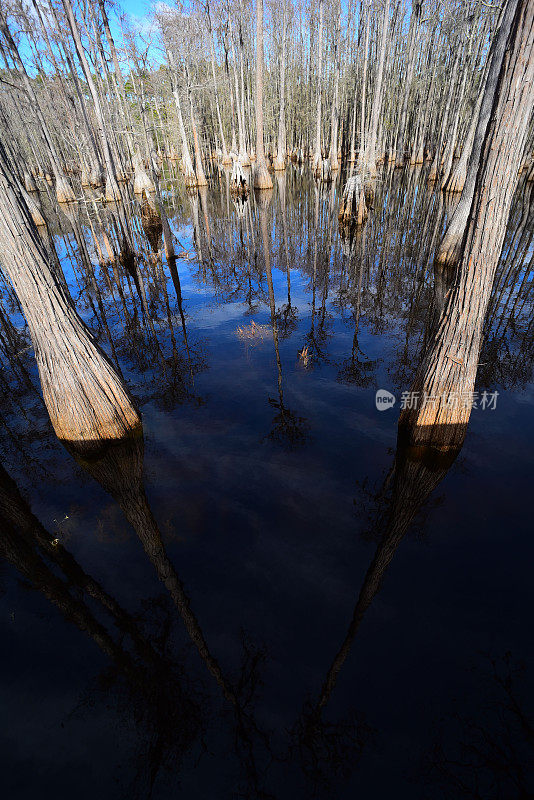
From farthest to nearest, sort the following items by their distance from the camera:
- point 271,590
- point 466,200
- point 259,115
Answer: point 259,115 < point 466,200 < point 271,590

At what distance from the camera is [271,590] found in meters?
3.55

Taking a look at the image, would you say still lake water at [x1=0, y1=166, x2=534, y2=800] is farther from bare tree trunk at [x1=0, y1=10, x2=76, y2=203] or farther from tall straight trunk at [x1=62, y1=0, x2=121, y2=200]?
bare tree trunk at [x1=0, y1=10, x2=76, y2=203]

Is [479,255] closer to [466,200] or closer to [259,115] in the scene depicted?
[466,200]

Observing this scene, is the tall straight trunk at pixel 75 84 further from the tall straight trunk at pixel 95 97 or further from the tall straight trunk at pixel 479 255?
the tall straight trunk at pixel 479 255

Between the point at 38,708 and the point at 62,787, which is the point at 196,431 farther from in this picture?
the point at 62,787

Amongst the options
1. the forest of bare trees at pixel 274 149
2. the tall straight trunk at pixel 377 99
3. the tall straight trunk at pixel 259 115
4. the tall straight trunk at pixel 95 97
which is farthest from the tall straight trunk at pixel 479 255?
the tall straight trunk at pixel 95 97

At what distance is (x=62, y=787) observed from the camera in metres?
2.46

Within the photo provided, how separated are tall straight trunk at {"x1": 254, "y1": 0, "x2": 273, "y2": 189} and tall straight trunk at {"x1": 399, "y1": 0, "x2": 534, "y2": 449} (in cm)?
1525

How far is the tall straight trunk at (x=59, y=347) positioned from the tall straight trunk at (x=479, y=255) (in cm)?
427

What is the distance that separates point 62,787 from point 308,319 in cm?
827

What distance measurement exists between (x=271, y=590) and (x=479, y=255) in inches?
159

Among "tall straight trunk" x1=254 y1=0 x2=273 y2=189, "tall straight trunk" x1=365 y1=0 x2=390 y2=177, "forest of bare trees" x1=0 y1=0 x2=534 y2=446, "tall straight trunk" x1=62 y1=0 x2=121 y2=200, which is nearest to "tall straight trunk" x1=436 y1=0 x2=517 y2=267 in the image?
"forest of bare trees" x1=0 y1=0 x2=534 y2=446

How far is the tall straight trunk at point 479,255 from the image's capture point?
3.06 meters

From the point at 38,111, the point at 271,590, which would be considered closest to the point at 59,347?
the point at 271,590
